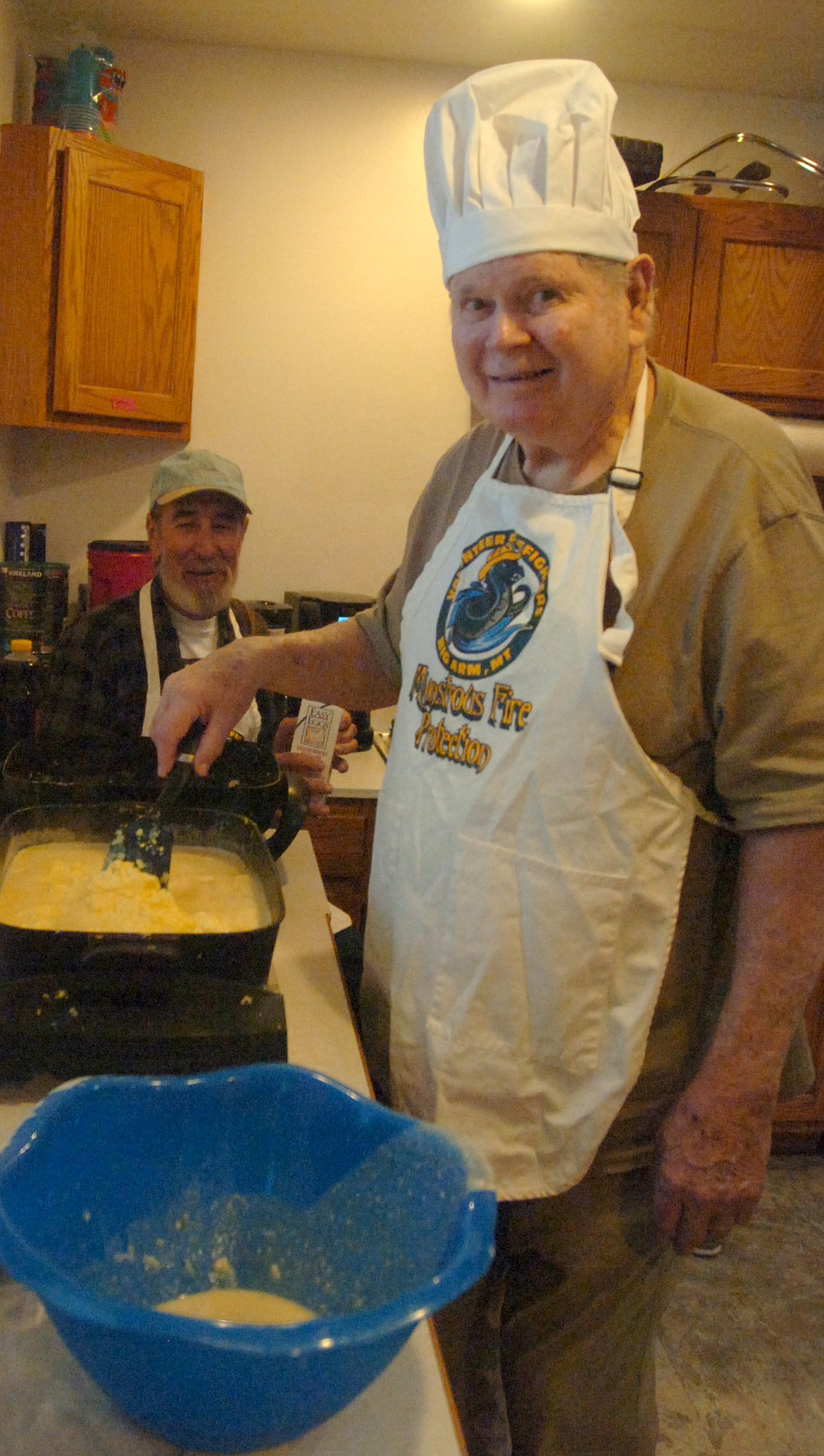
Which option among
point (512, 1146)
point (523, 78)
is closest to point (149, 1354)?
point (512, 1146)

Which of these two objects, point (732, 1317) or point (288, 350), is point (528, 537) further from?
point (288, 350)

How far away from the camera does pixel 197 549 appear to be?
2.28 meters

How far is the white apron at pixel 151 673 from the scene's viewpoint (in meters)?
2.10

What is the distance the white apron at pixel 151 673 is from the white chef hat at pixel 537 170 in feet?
4.16

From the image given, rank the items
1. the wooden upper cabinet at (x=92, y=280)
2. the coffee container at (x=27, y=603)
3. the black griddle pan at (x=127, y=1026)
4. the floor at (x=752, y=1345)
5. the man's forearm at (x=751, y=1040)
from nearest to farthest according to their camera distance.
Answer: the black griddle pan at (x=127, y=1026) < the man's forearm at (x=751, y=1040) < the floor at (x=752, y=1345) < the wooden upper cabinet at (x=92, y=280) < the coffee container at (x=27, y=603)

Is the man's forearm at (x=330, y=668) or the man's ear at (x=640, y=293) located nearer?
the man's ear at (x=640, y=293)

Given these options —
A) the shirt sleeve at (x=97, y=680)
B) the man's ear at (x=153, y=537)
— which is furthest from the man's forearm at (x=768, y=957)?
the man's ear at (x=153, y=537)

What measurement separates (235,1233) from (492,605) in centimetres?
57

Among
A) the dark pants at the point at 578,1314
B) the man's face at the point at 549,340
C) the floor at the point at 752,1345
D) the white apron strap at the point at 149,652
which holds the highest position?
the man's face at the point at 549,340

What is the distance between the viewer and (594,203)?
36.9 inches

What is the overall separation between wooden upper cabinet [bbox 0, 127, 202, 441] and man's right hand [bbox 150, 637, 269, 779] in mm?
1593

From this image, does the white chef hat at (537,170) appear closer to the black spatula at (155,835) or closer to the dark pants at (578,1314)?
the black spatula at (155,835)

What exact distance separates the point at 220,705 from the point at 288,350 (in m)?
2.01

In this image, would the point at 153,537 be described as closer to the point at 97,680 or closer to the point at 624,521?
the point at 97,680
